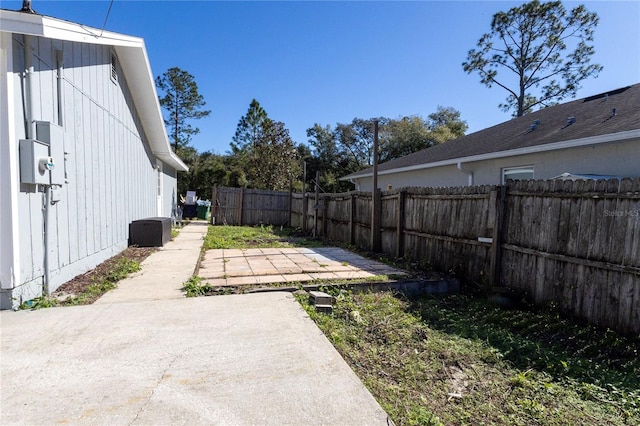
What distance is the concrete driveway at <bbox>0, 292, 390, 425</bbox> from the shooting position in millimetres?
2006

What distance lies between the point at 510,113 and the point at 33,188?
2847 centimetres

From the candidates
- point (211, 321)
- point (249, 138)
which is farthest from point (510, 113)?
point (211, 321)

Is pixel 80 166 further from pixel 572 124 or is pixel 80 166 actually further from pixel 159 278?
pixel 572 124

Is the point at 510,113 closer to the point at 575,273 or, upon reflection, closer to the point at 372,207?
the point at 372,207

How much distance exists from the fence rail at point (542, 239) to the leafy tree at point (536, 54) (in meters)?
22.2

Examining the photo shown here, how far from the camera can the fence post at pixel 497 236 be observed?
4645 millimetres

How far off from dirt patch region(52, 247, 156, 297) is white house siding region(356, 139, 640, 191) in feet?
27.1

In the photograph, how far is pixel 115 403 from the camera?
2082 mm

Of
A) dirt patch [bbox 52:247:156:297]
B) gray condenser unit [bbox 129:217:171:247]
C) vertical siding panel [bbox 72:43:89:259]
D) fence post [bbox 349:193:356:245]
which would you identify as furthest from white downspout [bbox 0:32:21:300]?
fence post [bbox 349:193:356:245]

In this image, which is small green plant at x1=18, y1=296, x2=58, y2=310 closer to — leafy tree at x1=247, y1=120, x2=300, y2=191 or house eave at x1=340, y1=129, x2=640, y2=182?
house eave at x1=340, y1=129, x2=640, y2=182

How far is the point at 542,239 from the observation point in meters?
4.10

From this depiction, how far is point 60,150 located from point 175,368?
3515 mm

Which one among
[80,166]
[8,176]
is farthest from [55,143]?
[80,166]

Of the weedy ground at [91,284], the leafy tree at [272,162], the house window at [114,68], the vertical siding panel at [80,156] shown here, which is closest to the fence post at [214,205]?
the house window at [114,68]
